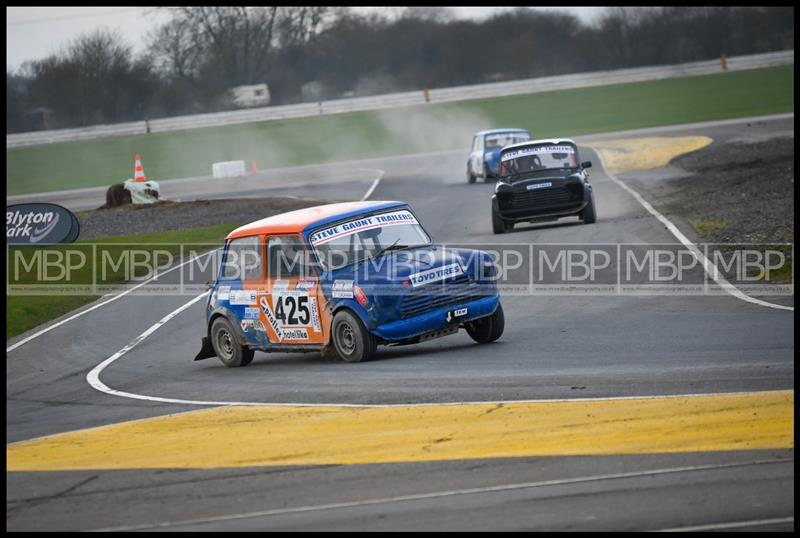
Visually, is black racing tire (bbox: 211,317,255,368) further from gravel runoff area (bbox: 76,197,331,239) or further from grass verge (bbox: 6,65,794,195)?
grass verge (bbox: 6,65,794,195)

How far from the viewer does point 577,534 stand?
563cm

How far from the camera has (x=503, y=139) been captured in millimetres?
36000

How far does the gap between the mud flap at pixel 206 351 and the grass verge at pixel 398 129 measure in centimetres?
4206

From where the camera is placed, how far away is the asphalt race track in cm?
620

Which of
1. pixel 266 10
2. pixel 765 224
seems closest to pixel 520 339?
pixel 765 224

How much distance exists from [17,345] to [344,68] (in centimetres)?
7501

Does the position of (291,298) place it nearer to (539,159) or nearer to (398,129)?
(539,159)

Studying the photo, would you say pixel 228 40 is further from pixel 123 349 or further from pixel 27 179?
pixel 123 349

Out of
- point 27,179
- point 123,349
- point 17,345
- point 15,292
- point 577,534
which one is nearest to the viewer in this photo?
point 577,534

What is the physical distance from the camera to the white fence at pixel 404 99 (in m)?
69.2

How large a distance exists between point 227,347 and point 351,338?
7.24ft

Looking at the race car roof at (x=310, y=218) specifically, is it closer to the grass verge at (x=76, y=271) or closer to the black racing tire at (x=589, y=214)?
the grass verge at (x=76, y=271)

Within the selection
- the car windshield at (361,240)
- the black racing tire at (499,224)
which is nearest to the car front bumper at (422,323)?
the car windshield at (361,240)

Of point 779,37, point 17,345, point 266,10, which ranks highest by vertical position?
point 266,10
